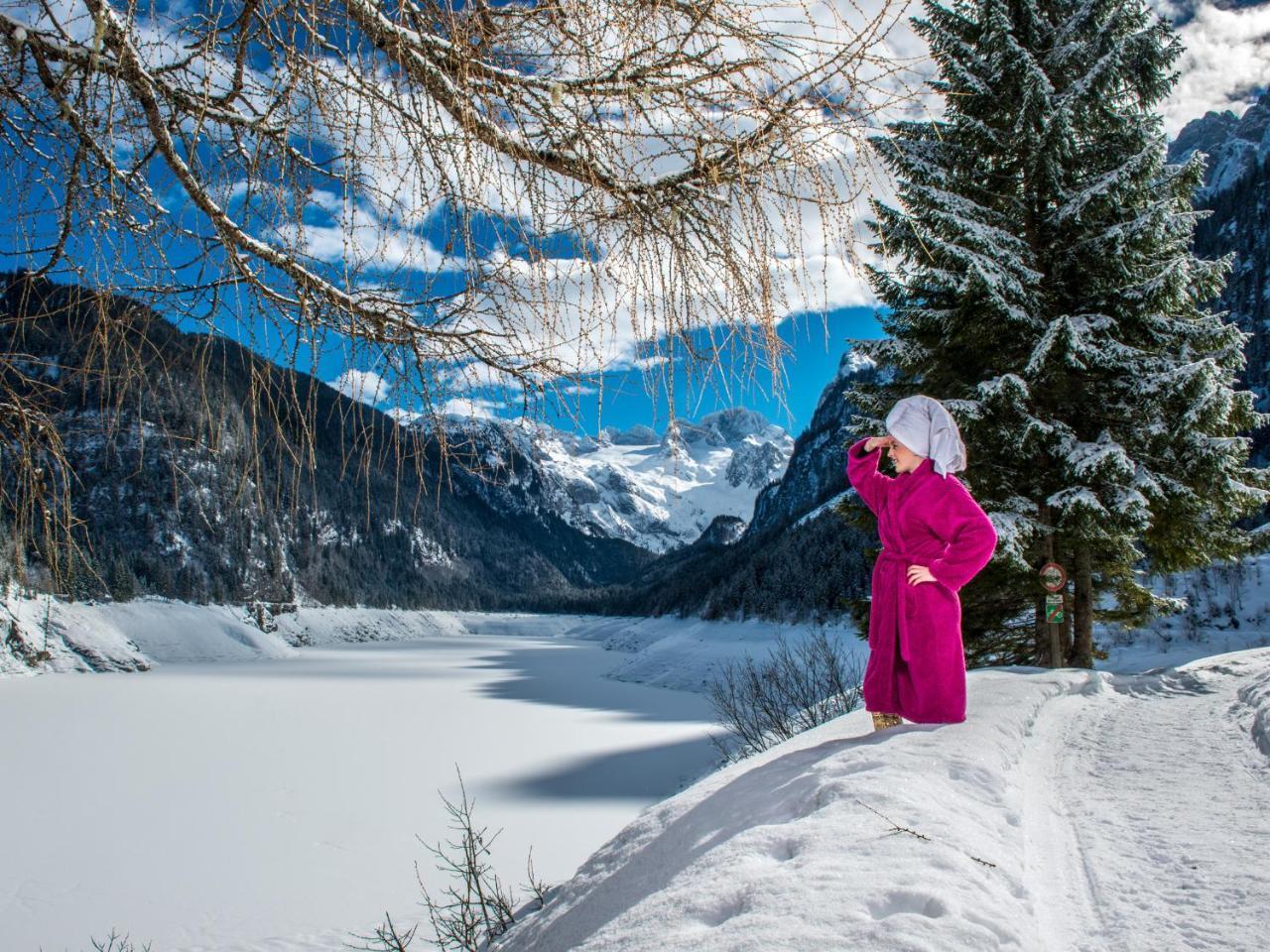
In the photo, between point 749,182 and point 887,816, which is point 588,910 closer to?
point 887,816

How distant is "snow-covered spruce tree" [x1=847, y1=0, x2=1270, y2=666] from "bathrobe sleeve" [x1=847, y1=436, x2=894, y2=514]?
3.98m

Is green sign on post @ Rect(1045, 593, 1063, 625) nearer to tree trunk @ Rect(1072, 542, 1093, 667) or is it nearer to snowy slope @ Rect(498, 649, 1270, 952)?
tree trunk @ Rect(1072, 542, 1093, 667)

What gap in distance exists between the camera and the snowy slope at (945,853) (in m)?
1.68

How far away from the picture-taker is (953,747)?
293cm

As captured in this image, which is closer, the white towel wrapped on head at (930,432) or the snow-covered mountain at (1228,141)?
the white towel wrapped on head at (930,432)

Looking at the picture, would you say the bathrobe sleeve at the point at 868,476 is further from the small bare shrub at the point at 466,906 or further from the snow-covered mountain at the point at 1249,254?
the snow-covered mountain at the point at 1249,254

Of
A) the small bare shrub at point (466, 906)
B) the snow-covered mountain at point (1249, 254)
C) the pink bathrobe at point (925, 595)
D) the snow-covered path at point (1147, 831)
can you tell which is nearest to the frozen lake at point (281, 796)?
the small bare shrub at point (466, 906)

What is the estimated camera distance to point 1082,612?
8.16m

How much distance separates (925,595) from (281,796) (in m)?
13.7

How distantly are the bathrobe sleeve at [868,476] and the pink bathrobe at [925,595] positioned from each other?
67 mm

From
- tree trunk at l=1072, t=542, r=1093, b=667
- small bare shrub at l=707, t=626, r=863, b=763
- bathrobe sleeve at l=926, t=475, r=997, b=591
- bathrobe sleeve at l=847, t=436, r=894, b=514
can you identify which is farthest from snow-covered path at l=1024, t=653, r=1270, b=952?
small bare shrub at l=707, t=626, r=863, b=763

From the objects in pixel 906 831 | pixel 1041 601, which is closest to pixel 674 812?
pixel 906 831

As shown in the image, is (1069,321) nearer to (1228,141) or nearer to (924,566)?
(924,566)

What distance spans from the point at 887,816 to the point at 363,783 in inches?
575
